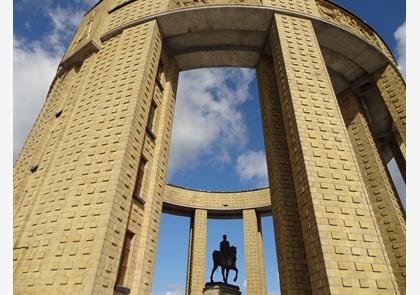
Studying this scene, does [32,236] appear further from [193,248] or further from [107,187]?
[193,248]

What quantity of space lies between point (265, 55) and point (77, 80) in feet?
26.1

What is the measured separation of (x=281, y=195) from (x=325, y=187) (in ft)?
8.87

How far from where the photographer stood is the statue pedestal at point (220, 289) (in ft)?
42.9

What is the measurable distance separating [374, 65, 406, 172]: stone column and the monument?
52 mm

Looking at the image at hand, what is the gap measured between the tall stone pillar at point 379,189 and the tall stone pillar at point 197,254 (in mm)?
12949

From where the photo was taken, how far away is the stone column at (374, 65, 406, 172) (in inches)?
428

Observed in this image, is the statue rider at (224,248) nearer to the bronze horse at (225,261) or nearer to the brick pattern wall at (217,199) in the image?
the bronze horse at (225,261)

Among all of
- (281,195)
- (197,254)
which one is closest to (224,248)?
(197,254)

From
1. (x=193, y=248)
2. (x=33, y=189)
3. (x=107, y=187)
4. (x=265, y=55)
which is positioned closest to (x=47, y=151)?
(x=33, y=189)

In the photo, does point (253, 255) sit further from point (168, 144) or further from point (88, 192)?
point (88, 192)

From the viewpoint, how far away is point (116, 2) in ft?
42.2

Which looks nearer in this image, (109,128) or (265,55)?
(109,128)

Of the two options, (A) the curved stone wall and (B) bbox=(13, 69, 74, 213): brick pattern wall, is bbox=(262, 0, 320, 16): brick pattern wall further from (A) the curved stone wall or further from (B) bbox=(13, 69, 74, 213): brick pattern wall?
(A) the curved stone wall

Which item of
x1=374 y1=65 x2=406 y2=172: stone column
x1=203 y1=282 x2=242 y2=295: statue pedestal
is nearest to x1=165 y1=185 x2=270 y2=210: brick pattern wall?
x1=203 y1=282 x2=242 y2=295: statue pedestal
